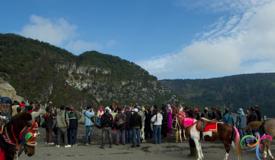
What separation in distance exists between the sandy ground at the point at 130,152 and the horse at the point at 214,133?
129 centimetres

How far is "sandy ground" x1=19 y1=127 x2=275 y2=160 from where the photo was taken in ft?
57.3

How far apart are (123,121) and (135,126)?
1.06 m

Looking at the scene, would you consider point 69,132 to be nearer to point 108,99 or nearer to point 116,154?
point 116,154

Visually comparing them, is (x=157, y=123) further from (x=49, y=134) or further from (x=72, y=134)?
(x=49, y=134)

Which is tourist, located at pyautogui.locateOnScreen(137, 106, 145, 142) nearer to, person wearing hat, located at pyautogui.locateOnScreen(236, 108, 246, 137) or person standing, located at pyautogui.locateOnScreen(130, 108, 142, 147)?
person standing, located at pyautogui.locateOnScreen(130, 108, 142, 147)

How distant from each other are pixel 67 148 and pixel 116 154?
3.50 metres

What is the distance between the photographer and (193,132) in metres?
16.3

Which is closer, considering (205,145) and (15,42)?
(205,145)

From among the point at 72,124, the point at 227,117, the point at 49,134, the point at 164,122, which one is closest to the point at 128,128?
the point at 164,122

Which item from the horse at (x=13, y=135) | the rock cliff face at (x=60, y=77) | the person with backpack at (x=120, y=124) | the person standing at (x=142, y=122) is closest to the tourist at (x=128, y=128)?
the person with backpack at (x=120, y=124)

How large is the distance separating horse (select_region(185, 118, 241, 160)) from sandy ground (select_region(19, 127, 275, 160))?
129 centimetres

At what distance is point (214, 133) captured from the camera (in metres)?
15.9

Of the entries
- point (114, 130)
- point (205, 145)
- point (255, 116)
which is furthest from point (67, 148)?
point (255, 116)

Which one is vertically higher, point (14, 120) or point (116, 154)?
point (14, 120)
